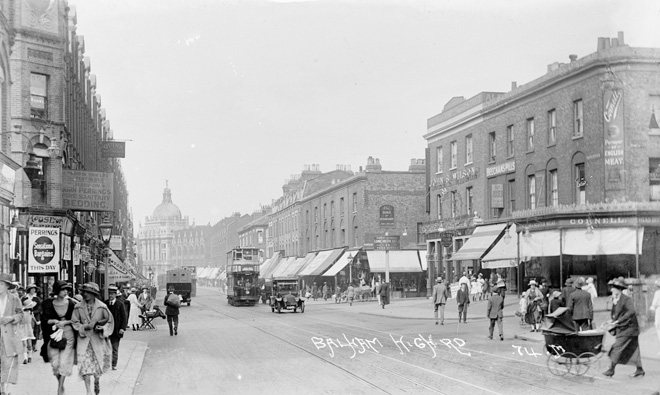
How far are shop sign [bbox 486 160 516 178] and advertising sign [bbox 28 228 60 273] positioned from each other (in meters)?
23.2

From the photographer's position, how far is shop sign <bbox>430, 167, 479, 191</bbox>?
1796 inches

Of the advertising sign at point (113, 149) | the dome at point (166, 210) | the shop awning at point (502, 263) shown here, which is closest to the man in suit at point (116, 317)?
the advertising sign at point (113, 149)

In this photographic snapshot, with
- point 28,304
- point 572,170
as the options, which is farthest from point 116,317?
point 572,170

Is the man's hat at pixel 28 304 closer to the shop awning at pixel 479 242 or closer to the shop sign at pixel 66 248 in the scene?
the shop sign at pixel 66 248

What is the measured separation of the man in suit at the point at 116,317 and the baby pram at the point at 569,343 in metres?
8.25

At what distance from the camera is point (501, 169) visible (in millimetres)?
42375

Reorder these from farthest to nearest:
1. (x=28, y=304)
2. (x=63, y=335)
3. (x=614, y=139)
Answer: (x=614, y=139), (x=28, y=304), (x=63, y=335)

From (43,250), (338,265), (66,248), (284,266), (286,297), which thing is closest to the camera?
(43,250)

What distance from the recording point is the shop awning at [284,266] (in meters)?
77.9

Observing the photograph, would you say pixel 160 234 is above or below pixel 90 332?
above

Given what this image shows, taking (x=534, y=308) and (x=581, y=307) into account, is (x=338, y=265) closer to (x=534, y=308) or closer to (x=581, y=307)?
(x=534, y=308)

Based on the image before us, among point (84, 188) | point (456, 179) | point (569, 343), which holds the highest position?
point (456, 179)

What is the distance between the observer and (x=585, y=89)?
34.5 m

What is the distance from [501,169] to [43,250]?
947 inches
